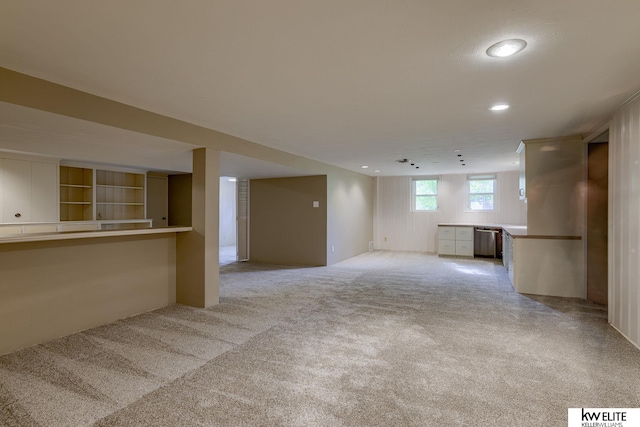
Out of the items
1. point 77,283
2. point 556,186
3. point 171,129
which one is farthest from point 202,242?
point 556,186

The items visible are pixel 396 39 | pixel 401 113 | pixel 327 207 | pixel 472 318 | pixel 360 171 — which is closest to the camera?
pixel 396 39

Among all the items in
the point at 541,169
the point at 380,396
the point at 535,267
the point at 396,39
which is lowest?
the point at 380,396

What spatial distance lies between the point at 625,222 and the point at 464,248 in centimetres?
535

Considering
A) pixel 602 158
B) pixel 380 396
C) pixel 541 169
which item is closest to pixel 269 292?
pixel 380 396

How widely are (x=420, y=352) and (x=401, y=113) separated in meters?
2.32

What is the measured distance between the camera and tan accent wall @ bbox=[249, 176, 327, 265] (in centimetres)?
700

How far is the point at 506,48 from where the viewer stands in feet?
6.45

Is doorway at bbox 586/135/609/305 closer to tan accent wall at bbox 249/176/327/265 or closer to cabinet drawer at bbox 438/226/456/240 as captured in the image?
cabinet drawer at bbox 438/226/456/240

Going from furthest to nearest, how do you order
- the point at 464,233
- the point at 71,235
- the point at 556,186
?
the point at 464,233 → the point at 556,186 → the point at 71,235

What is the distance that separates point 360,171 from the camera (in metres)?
8.46

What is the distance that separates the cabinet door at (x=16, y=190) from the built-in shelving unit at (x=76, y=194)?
841mm

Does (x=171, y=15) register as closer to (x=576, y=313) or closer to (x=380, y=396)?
(x=380, y=396)

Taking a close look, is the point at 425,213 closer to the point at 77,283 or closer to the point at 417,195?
the point at 417,195

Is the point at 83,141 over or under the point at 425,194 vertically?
over
